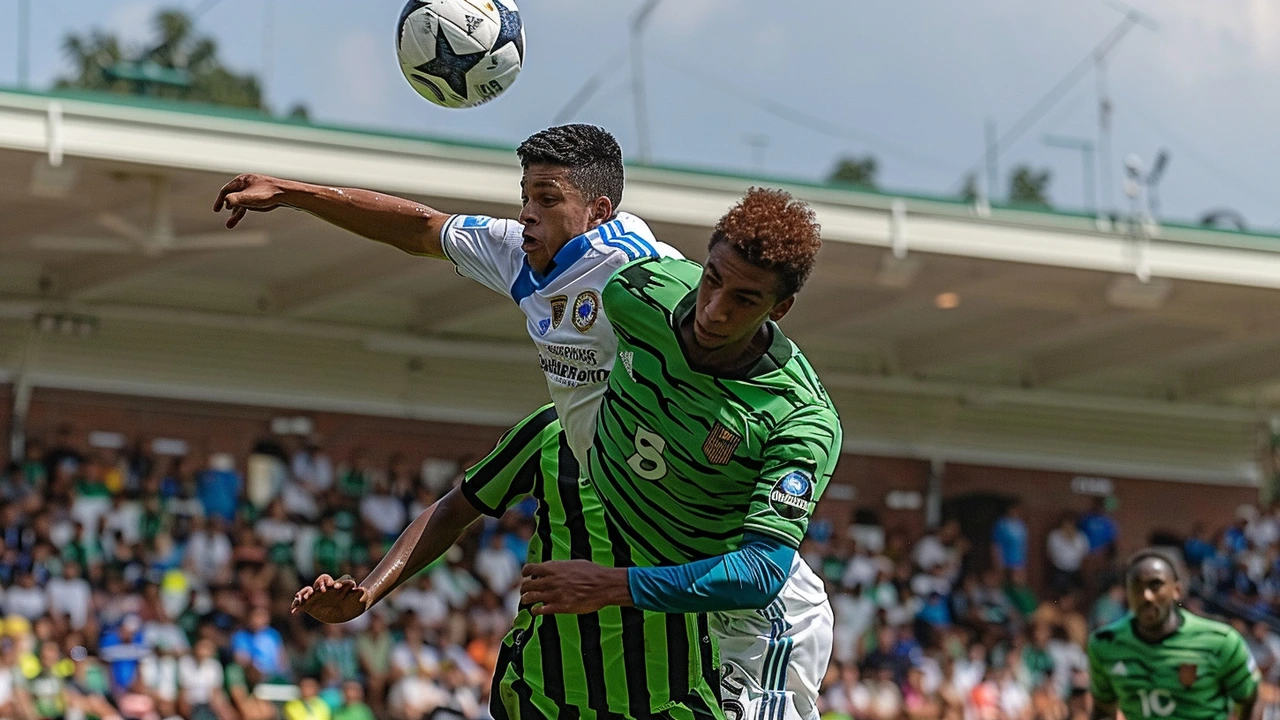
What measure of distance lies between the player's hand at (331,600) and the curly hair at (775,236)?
153cm

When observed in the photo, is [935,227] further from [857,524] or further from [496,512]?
[496,512]

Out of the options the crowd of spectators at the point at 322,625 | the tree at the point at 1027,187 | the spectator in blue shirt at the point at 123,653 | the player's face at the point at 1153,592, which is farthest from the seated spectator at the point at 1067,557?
the player's face at the point at 1153,592

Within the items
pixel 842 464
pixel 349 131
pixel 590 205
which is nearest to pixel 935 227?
pixel 842 464

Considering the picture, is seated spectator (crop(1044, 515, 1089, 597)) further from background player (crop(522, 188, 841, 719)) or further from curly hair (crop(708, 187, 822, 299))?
curly hair (crop(708, 187, 822, 299))

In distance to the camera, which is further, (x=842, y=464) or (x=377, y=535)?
(x=842, y=464)

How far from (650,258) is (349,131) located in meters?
12.2

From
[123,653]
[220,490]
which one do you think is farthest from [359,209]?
[220,490]

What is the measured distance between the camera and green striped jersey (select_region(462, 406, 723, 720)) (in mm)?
5531

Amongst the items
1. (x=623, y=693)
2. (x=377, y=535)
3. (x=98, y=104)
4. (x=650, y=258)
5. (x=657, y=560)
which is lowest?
(x=623, y=693)

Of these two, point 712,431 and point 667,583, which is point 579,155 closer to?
point 712,431

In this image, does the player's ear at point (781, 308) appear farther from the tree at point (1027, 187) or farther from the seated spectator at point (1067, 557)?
the seated spectator at point (1067, 557)

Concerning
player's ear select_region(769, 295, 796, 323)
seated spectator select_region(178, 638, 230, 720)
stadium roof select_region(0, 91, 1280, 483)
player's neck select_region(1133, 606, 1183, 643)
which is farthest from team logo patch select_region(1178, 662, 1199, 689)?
stadium roof select_region(0, 91, 1280, 483)

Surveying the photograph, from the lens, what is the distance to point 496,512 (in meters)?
5.98

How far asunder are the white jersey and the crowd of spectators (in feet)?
29.5
